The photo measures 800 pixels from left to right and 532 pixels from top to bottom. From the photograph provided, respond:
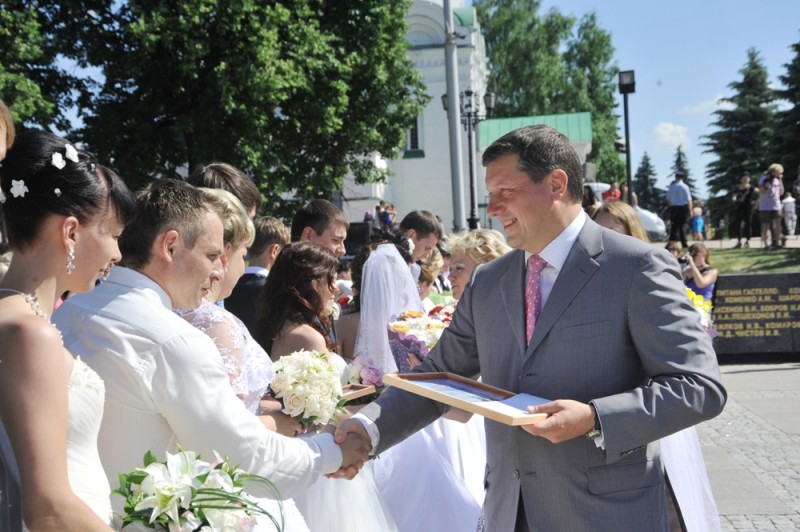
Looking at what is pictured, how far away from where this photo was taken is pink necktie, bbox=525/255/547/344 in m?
3.07

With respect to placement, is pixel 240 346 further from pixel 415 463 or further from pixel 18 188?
pixel 415 463

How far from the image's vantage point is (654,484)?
292 cm

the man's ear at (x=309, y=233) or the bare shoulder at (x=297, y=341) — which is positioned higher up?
the man's ear at (x=309, y=233)

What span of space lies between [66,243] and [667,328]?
1.95 meters

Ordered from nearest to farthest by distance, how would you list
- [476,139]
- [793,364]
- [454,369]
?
[454,369] → [793,364] → [476,139]

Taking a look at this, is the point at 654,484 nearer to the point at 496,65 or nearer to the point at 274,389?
the point at 274,389

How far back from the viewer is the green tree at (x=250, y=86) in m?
19.4

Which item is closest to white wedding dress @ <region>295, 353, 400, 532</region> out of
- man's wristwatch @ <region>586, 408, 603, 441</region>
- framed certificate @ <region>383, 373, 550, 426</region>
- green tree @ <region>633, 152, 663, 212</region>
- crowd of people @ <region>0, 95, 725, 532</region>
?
crowd of people @ <region>0, 95, 725, 532</region>

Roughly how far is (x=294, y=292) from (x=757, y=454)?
17.5 ft

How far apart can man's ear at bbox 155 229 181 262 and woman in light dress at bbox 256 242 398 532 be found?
1647 millimetres

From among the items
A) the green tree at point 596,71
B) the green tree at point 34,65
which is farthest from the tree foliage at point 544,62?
the green tree at point 34,65

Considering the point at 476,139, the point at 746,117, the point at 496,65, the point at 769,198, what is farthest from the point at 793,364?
the point at 746,117

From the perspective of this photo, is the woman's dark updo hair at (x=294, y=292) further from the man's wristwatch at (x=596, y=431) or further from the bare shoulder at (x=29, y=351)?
the bare shoulder at (x=29, y=351)

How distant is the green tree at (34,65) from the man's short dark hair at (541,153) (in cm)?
1506
